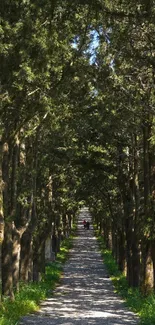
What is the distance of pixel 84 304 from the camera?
69.7 feet

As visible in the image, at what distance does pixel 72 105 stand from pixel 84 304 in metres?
6.67

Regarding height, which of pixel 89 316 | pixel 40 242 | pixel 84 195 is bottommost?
pixel 89 316

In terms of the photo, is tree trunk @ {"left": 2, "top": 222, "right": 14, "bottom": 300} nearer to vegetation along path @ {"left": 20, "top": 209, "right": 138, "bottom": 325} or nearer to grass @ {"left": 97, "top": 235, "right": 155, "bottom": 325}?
vegetation along path @ {"left": 20, "top": 209, "right": 138, "bottom": 325}

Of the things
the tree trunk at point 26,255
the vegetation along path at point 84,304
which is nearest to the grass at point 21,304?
the vegetation along path at point 84,304

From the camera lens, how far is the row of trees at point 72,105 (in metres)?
13.5

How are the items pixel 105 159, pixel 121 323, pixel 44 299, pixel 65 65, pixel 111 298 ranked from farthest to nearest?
pixel 105 159 < pixel 111 298 < pixel 44 299 < pixel 65 65 < pixel 121 323

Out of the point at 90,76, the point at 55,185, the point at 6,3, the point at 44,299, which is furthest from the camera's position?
the point at 55,185

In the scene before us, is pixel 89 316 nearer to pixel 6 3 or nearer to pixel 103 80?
pixel 103 80

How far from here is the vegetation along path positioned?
15875mm

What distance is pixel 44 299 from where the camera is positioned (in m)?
21.7

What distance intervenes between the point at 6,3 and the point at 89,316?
340 inches

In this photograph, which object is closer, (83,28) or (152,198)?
(83,28)

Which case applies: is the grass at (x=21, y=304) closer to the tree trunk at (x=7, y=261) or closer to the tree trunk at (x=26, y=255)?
the tree trunk at (x=7, y=261)

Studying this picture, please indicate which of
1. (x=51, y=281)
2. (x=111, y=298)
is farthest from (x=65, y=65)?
(x=51, y=281)
